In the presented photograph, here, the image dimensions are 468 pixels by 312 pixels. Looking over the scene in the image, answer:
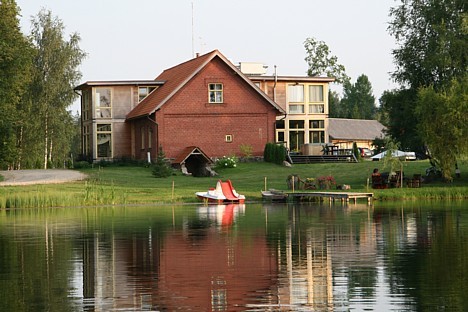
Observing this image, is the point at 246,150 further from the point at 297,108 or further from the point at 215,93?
the point at 297,108

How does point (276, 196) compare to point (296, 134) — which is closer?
point (276, 196)

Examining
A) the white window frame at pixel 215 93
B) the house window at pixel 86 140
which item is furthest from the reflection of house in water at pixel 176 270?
the house window at pixel 86 140

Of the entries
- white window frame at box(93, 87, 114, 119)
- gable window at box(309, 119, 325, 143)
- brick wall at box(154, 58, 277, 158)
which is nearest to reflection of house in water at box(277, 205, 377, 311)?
brick wall at box(154, 58, 277, 158)

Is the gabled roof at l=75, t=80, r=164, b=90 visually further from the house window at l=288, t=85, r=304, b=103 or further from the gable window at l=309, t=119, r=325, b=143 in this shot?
the gable window at l=309, t=119, r=325, b=143

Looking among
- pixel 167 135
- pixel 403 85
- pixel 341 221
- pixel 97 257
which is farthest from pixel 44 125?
pixel 97 257

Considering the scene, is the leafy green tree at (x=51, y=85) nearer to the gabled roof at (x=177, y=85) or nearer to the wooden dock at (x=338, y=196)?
the gabled roof at (x=177, y=85)

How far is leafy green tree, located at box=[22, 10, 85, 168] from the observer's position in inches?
3022

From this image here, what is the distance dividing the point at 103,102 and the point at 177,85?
8043 millimetres

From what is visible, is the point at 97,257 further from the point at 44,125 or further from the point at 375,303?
the point at 44,125

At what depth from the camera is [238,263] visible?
819 inches

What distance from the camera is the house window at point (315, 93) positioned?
76.4 meters

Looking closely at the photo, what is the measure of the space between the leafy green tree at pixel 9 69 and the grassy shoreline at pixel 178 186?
19.2 feet

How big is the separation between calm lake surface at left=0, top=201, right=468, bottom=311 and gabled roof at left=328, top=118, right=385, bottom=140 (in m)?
75.9

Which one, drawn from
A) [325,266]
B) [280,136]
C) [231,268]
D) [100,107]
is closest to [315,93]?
[280,136]
